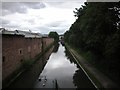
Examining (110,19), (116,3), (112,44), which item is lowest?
(112,44)

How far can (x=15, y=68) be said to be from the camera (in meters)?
17.2

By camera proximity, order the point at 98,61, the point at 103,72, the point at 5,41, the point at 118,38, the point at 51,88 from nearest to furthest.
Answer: the point at 118,38
the point at 51,88
the point at 5,41
the point at 103,72
the point at 98,61

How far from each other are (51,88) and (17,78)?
12.4 feet

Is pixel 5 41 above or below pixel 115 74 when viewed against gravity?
above

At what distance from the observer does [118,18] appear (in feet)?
47.4

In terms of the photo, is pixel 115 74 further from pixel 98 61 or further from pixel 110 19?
pixel 98 61

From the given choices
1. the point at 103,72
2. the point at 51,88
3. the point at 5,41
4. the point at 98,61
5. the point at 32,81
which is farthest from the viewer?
the point at 98,61

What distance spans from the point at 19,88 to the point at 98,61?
969cm

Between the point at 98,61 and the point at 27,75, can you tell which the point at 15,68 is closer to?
the point at 27,75

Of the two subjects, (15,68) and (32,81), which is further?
(15,68)

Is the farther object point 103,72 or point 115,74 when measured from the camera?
point 103,72

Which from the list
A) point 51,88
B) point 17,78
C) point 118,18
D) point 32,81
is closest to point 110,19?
point 118,18


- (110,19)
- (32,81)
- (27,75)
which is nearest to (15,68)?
(27,75)

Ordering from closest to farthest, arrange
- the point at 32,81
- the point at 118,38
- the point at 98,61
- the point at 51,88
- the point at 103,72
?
the point at 118,38 < the point at 51,88 < the point at 32,81 < the point at 103,72 < the point at 98,61
